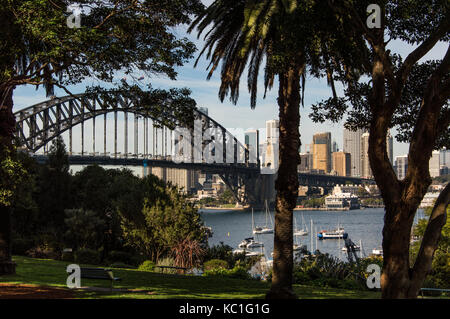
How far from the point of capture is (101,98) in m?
13.9

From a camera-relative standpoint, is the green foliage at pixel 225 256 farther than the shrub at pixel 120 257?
No

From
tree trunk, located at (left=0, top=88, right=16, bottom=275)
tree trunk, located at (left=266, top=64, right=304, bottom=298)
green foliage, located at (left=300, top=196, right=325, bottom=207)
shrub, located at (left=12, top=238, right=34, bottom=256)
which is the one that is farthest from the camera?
green foliage, located at (left=300, top=196, right=325, bottom=207)

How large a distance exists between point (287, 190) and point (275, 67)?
3294mm

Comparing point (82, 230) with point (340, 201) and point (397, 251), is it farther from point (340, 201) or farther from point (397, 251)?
point (340, 201)

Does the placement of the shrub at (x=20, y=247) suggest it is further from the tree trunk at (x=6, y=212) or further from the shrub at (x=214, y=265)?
the tree trunk at (x=6, y=212)

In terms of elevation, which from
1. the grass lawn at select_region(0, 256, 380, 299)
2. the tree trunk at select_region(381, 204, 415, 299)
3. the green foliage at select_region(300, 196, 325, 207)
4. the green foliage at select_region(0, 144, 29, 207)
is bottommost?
the green foliage at select_region(300, 196, 325, 207)

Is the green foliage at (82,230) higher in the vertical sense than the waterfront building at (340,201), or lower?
higher

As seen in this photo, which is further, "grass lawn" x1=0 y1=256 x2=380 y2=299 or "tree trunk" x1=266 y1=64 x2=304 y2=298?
"grass lawn" x1=0 y1=256 x2=380 y2=299

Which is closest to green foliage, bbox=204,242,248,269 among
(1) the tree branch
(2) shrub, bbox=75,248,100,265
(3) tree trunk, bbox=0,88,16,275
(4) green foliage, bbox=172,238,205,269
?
(4) green foliage, bbox=172,238,205,269

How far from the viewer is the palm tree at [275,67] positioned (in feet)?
38.4

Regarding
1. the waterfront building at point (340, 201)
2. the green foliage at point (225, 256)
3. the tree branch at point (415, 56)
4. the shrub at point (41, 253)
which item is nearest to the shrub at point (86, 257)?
the shrub at point (41, 253)

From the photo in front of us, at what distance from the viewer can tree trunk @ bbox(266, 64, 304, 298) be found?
1343 cm

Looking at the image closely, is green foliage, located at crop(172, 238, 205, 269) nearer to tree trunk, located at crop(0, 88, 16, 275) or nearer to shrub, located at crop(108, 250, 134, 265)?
shrub, located at crop(108, 250, 134, 265)

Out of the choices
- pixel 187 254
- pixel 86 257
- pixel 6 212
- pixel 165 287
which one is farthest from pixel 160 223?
pixel 165 287
